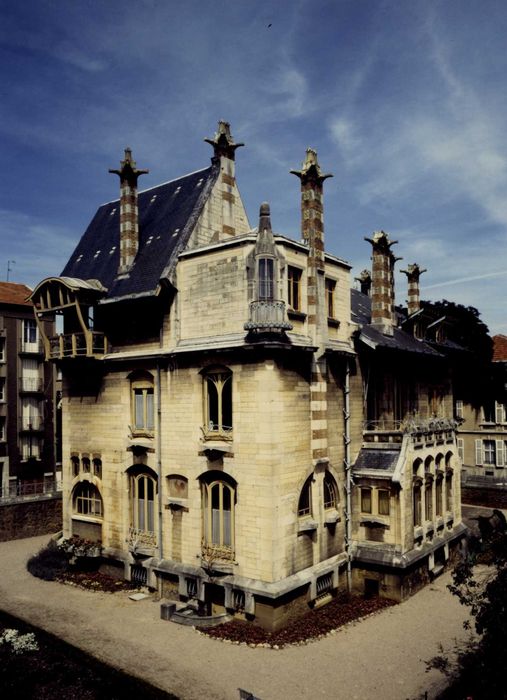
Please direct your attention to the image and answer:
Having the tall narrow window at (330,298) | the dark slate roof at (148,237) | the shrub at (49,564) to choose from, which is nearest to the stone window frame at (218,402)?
the dark slate roof at (148,237)

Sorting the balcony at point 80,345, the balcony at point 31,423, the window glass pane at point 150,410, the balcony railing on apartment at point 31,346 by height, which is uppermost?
the balcony railing on apartment at point 31,346

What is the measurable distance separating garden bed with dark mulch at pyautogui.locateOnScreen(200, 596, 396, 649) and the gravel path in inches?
16.4

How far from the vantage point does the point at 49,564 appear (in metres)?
28.2

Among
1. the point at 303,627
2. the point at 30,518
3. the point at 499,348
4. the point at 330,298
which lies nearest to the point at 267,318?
the point at 330,298

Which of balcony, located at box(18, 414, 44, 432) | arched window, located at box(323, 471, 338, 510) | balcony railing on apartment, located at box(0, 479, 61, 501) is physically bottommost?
balcony railing on apartment, located at box(0, 479, 61, 501)

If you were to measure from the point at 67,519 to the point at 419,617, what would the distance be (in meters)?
17.3

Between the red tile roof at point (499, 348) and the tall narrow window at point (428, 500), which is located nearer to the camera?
the tall narrow window at point (428, 500)

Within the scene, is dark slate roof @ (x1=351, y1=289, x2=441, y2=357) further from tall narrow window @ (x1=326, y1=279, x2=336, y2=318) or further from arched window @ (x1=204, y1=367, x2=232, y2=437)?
arched window @ (x1=204, y1=367, x2=232, y2=437)

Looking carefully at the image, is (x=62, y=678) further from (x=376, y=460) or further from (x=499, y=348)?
(x=499, y=348)

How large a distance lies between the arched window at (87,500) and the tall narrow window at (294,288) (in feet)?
44.1

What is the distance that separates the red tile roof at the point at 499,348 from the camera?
55237mm

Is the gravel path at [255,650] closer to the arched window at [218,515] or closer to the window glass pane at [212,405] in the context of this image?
the arched window at [218,515]

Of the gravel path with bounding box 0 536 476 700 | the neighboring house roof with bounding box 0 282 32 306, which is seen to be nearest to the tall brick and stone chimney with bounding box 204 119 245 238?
the gravel path with bounding box 0 536 476 700

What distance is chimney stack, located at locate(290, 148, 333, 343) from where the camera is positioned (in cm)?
2402
